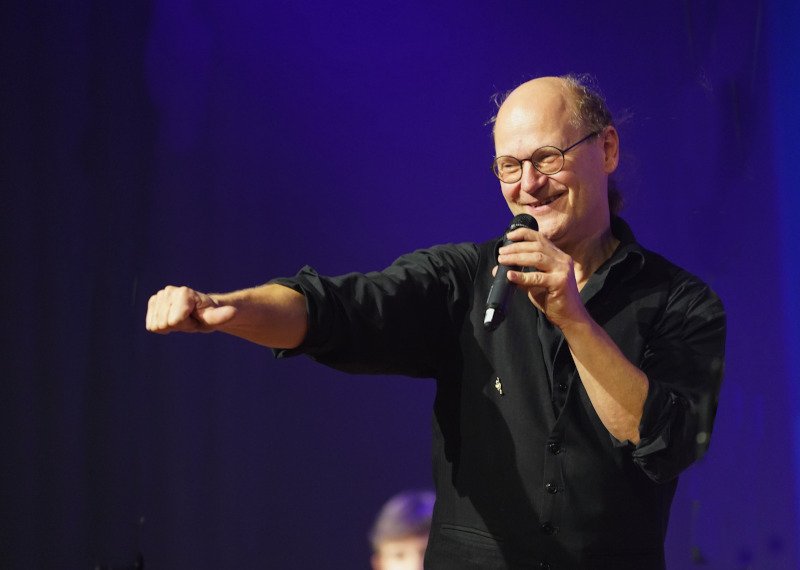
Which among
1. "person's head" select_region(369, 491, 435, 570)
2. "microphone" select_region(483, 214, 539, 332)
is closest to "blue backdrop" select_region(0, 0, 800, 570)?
"person's head" select_region(369, 491, 435, 570)

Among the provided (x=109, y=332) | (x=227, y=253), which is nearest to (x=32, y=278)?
(x=109, y=332)

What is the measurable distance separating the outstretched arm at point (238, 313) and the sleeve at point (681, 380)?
53 centimetres

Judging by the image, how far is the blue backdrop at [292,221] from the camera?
2324 mm

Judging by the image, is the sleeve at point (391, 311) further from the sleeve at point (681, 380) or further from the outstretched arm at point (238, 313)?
the sleeve at point (681, 380)

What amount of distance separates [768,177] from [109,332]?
6.50ft

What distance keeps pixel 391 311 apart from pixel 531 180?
0.33 m

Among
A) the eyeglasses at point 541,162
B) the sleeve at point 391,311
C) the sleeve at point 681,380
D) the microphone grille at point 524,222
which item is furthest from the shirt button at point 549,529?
the eyeglasses at point 541,162

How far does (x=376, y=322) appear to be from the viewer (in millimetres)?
1470

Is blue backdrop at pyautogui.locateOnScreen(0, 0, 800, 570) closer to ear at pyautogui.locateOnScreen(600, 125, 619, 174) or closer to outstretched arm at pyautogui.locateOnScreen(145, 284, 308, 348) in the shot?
ear at pyautogui.locateOnScreen(600, 125, 619, 174)

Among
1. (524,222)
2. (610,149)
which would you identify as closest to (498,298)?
(524,222)

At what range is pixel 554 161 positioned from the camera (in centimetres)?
156

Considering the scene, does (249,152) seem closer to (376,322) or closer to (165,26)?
(165,26)

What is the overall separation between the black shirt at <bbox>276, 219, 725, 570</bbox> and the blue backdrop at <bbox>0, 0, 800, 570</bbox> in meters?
1.08

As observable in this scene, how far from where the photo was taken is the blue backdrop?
2324 millimetres
